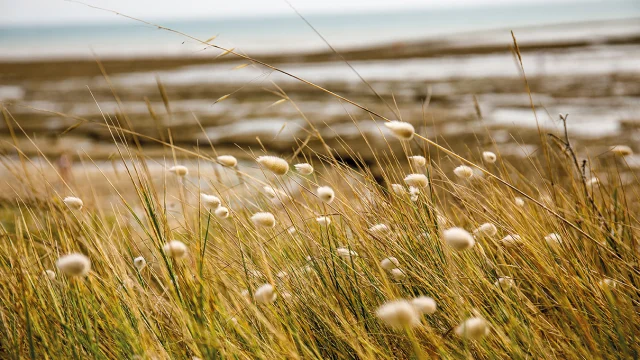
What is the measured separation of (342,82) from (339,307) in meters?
19.0

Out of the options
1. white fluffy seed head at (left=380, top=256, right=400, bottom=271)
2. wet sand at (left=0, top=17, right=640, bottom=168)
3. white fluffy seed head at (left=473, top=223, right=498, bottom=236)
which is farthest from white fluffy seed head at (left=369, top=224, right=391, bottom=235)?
wet sand at (left=0, top=17, right=640, bottom=168)

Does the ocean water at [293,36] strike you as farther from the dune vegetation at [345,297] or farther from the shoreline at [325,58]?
the dune vegetation at [345,297]

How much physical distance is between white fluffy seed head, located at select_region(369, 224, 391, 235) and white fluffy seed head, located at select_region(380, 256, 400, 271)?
11 cm

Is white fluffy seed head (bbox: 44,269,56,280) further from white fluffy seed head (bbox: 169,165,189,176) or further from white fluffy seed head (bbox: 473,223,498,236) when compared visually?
white fluffy seed head (bbox: 473,223,498,236)

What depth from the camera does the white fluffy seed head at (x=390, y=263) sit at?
4.56ft

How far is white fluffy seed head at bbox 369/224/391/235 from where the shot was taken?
5.11 feet

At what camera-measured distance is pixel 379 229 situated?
1576 millimetres

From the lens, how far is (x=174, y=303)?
1336 millimetres

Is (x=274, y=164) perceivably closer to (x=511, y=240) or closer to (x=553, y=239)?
(x=511, y=240)

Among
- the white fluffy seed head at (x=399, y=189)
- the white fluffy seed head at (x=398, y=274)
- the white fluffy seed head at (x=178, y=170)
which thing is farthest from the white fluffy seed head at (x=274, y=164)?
the white fluffy seed head at (x=399, y=189)

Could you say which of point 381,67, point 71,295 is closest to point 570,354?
point 71,295

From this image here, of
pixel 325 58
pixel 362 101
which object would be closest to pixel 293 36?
pixel 325 58

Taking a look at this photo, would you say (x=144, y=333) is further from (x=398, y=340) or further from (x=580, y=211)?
(x=580, y=211)

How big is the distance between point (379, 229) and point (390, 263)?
0.61 feet
